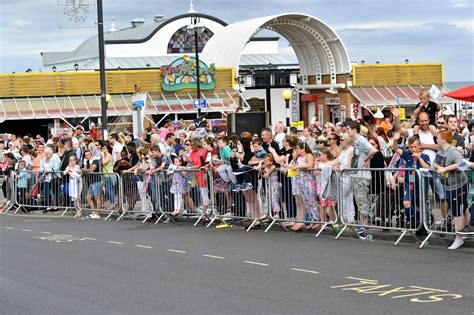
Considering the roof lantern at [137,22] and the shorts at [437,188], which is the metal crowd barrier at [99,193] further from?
the roof lantern at [137,22]

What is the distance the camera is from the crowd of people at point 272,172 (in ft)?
47.5

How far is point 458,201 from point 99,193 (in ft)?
32.9

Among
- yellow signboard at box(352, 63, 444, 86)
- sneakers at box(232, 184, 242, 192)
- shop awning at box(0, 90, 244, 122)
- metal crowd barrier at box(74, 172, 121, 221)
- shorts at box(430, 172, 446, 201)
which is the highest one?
yellow signboard at box(352, 63, 444, 86)

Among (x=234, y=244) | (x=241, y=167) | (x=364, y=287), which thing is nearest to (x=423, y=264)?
(x=364, y=287)

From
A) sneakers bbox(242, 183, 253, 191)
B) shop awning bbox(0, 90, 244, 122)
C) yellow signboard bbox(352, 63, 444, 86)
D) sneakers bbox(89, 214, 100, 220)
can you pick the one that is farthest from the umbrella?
yellow signboard bbox(352, 63, 444, 86)

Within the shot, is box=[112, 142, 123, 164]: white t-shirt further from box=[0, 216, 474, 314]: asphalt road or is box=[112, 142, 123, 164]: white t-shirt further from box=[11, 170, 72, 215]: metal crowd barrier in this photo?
box=[0, 216, 474, 314]: asphalt road

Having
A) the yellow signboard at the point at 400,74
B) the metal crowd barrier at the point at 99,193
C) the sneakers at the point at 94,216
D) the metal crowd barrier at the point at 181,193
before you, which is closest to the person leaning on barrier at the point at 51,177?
the metal crowd barrier at the point at 99,193

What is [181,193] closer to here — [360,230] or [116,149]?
[116,149]

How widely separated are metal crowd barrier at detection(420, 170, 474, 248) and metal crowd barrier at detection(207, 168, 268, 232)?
391 centimetres

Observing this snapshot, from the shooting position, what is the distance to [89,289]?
424 inches

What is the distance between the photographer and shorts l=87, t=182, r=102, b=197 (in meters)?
21.5

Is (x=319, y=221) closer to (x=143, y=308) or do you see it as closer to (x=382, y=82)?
(x=143, y=308)

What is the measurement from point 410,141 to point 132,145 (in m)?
8.99

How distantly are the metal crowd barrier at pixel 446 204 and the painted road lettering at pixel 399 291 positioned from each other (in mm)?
3225
